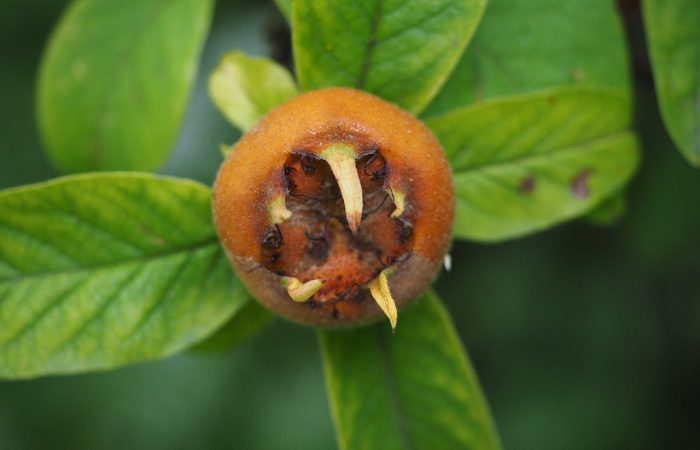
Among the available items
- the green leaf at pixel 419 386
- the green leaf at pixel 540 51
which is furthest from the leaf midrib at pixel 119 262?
the green leaf at pixel 540 51

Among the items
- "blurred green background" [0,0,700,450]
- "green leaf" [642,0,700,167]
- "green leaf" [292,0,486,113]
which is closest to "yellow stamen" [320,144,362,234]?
"green leaf" [292,0,486,113]

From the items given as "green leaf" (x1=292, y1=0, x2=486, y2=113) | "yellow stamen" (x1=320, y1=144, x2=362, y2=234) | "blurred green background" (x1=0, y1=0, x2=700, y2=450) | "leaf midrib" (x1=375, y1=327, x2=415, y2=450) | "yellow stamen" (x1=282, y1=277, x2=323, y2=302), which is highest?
"green leaf" (x1=292, y1=0, x2=486, y2=113)

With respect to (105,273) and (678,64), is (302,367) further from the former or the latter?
(678,64)

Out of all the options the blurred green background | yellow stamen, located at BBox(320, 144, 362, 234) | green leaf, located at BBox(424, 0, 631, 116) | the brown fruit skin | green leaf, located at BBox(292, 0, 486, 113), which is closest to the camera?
yellow stamen, located at BBox(320, 144, 362, 234)

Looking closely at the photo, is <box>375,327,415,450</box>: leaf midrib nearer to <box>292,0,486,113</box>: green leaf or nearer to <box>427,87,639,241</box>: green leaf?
<box>427,87,639,241</box>: green leaf

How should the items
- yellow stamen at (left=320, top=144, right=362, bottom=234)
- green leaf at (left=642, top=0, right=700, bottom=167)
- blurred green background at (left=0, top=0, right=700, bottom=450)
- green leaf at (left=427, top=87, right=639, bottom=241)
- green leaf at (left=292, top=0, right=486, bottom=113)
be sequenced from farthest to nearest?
blurred green background at (left=0, top=0, right=700, bottom=450)
green leaf at (left=427, top=87, right=639, bottom=241)
green leaf at (left=642, top=0, right=700, bottom=167)
green leaf at (left=292, top=0, right=486, bottom=113)
yellow stamen at (left=320, top=144, right=362, bottom=234)

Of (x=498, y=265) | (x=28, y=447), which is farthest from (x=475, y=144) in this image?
(x=28, y=447)
